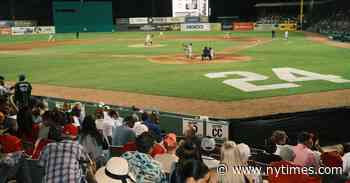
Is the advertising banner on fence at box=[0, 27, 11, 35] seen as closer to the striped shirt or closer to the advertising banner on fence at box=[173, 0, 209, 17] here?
the advertising banner on fence at box=[173, 0, 209, 17]

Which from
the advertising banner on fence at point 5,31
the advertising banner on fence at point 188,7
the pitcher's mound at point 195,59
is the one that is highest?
the advertising banner on fence at point 188,7

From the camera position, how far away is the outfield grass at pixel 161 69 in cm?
2147

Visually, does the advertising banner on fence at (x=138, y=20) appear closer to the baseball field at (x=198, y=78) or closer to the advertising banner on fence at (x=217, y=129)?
the baseball field at (x=198, y=78)

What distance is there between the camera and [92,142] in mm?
7418

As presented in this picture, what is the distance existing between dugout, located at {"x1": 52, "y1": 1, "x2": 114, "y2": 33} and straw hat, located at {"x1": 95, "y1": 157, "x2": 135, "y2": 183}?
2813 inches

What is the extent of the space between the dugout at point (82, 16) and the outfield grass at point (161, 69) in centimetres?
3274

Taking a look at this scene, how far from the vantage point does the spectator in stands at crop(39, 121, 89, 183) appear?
547 centimetres

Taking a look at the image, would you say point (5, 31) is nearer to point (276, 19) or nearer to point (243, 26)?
point (243, 26)

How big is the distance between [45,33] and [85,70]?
154ft

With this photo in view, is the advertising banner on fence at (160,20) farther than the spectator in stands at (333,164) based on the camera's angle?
Yes

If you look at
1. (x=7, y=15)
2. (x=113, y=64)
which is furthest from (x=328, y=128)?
(x=7, y=15)

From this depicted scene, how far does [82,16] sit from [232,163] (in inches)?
2836

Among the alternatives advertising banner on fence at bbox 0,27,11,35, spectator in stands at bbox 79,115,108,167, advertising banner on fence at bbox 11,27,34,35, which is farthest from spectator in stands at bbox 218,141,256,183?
advertising banner on fence at bbox 0,27,11,35

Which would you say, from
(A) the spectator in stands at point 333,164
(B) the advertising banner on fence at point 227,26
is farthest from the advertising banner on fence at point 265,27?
(A) the spectator in stands at point 333,164
